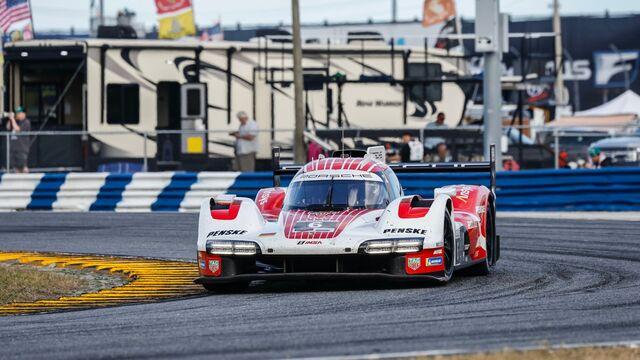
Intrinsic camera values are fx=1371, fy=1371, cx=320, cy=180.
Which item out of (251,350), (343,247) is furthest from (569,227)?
(251,350)

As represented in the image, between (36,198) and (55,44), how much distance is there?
3.63 m

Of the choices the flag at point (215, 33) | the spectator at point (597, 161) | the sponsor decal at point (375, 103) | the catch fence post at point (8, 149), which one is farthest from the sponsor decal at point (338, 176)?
the flag at point (215, 33)

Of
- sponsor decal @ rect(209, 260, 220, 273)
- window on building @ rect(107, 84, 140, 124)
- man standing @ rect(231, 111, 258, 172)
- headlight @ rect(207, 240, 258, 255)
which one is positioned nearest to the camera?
headlight @ rect(207, 240, 258, 255)

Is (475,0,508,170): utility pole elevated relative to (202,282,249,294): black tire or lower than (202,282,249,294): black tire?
elevated

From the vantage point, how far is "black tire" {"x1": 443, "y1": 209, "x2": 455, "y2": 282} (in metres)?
12.2

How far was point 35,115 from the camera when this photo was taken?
29.5 metres

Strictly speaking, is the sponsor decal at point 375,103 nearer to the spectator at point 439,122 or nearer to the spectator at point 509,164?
the spectator at point 439,122

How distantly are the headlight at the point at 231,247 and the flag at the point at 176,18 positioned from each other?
93.8 ft

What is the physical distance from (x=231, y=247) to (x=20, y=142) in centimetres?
1726

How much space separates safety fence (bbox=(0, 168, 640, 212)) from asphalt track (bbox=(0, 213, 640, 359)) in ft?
28.2

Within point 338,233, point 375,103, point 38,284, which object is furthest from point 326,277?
point 375,103

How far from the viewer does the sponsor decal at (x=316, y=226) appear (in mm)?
11797

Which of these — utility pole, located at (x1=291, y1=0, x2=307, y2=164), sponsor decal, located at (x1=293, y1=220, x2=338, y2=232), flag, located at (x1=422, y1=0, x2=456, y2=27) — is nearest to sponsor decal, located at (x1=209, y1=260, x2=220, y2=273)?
sponsor decal, located at (x1=293, y1=220, x2=338, y2=232)

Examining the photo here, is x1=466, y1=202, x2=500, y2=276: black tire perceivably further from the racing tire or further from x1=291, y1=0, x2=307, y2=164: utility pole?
x1=291, y1=0, x2=307, y2=164: utility pole
